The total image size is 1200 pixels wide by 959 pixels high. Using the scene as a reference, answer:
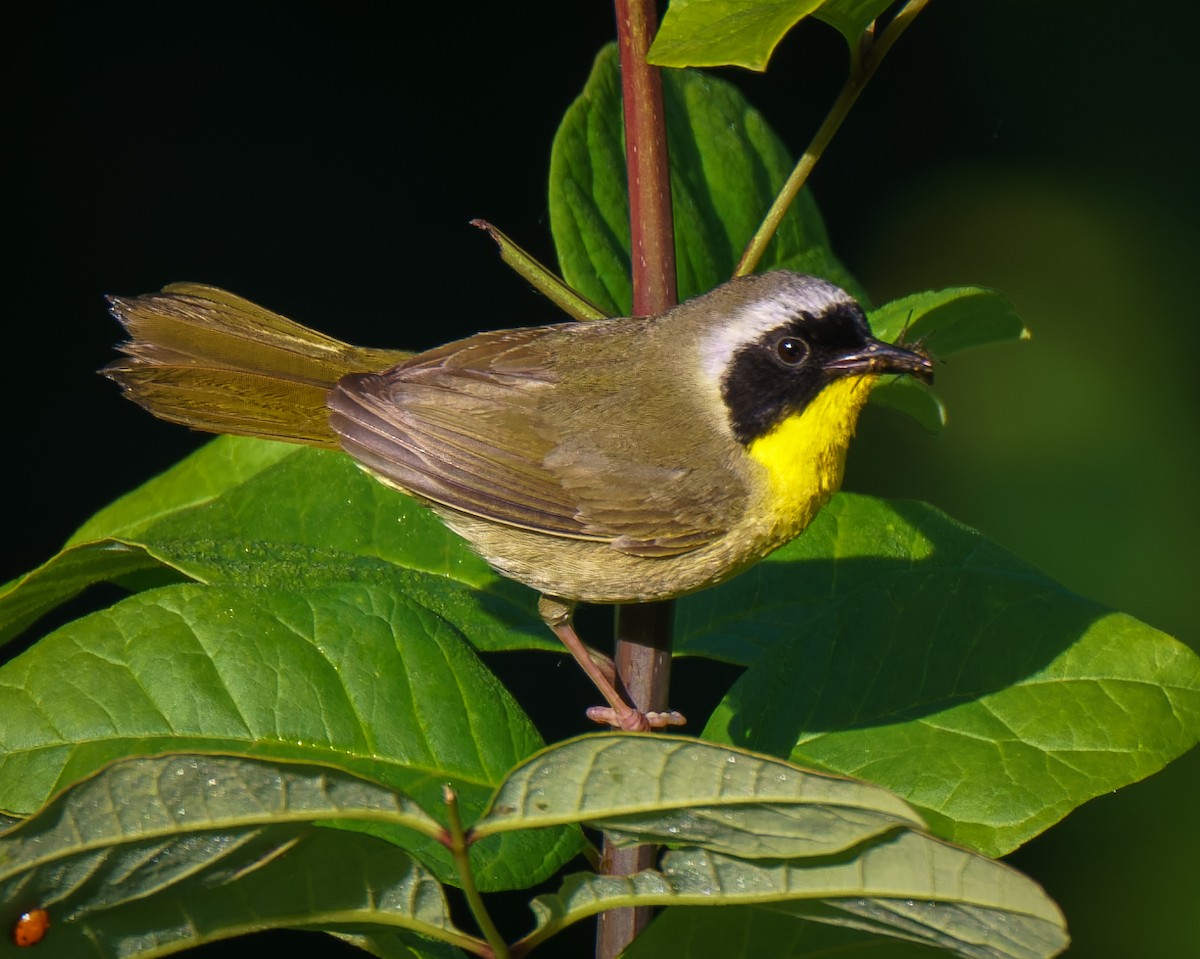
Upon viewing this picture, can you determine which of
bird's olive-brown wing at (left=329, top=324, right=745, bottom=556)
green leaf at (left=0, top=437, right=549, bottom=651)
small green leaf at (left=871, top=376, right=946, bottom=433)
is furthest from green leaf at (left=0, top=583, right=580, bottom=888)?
small green leaf at (left=871, top=376, right=946, bottom=433)

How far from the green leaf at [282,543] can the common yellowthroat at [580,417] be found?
0.16 feet

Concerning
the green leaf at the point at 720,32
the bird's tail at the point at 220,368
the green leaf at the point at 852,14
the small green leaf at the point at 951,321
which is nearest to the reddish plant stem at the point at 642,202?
the green leaf at the point at 720,32

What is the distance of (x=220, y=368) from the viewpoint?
2.38 meters

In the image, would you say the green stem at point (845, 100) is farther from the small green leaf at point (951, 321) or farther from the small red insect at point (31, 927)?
the small red insect at point (31, 927)

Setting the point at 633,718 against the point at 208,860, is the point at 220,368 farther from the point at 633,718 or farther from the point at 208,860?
the point at 208,860

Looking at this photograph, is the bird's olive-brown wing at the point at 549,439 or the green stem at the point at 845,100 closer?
the green stem at the point at 845,100

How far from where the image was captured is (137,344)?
2352 mm

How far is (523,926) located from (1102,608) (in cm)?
347

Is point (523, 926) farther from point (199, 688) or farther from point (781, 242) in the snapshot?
point (199, 688)

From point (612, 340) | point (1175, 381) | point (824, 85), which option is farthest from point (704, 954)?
point (824, 85)

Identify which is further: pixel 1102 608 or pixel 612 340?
pixel 612 340

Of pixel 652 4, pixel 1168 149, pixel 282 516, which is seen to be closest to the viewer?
pixel 652 4

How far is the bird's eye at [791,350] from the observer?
2.23 metres

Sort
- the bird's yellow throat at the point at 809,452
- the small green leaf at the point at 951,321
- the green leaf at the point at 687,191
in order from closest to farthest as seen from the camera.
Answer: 1. the small green leaf at the point at 951,321
2. the green leaf at the point at 687,191
3. the bird's yellow throat at the point at 809,452
